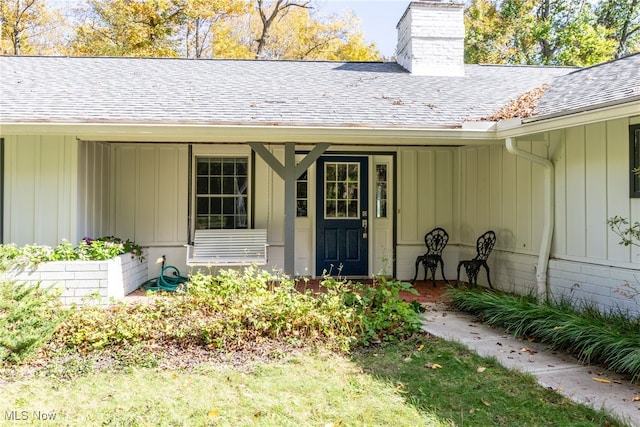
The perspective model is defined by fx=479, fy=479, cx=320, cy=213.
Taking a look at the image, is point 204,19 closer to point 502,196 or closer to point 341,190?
point 341,190

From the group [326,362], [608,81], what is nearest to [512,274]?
[608,81]

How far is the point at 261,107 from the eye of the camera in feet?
20.8

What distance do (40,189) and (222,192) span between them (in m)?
2.51

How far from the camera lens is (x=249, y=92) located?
7020 mm

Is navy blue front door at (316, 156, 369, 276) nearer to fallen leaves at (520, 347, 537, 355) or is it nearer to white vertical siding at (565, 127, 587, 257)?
white vertical siding at (565, 127, 587, 257)

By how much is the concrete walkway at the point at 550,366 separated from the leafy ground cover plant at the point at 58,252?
12.8ft

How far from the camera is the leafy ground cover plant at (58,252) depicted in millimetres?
5402

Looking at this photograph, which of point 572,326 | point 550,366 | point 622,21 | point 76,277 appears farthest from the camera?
point 622,21

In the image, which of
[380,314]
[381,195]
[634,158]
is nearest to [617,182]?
[634,158]

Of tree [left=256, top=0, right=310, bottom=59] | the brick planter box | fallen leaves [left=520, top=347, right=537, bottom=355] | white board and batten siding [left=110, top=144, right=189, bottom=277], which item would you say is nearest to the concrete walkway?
fallen leaves [left=520, top=347, right=537, bottom=355]

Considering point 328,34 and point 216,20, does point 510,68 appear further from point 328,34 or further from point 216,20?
point 216,20

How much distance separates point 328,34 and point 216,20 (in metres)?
3.98

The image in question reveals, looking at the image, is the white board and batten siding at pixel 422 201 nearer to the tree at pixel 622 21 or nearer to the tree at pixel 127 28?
the tree at pixel 127 28

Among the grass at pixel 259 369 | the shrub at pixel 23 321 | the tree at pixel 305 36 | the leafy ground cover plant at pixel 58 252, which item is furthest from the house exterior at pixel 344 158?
the tree at pixel 305 36
